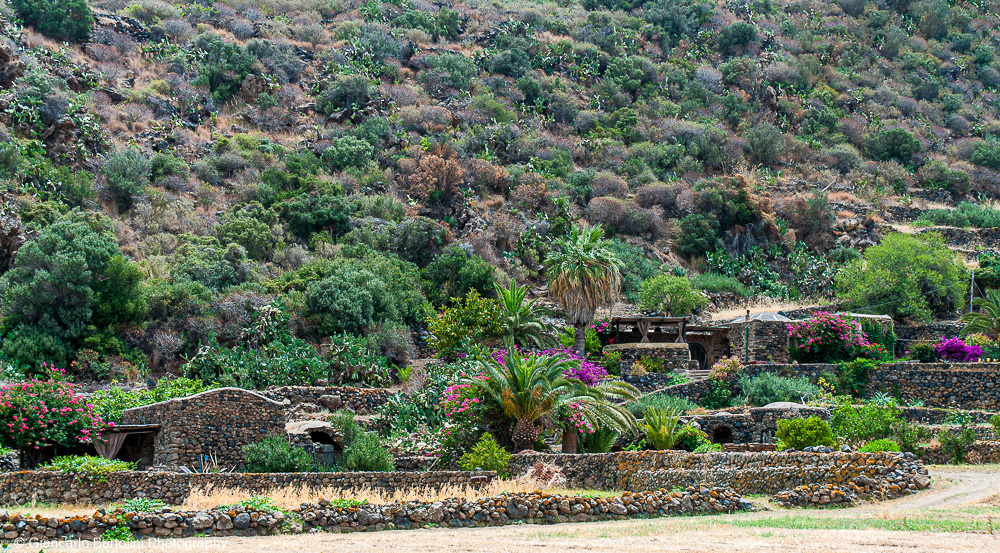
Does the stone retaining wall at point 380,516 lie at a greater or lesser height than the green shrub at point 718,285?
lesser

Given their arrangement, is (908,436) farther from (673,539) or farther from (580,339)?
(580,339)

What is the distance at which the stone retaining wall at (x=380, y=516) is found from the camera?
11734 millimetres

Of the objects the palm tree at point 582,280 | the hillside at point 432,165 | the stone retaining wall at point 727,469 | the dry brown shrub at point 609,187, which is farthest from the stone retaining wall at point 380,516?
the dry brown shrub at point 609,187

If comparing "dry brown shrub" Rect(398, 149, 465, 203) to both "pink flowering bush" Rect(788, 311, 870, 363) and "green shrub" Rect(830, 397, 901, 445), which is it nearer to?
"pink flowering bush" Rect(788, 311, 870, 363)

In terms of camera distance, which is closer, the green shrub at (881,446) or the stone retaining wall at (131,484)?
the stone retaining wall at (131,484)

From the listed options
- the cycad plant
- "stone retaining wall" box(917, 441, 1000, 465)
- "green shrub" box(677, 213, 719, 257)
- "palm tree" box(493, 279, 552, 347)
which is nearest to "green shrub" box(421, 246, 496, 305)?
"palm tree" box(493, 279, 552, 347)

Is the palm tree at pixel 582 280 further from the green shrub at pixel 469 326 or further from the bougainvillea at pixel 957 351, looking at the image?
the bougainvillea at pixel 957 351

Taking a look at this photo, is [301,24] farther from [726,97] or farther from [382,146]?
[726,97]

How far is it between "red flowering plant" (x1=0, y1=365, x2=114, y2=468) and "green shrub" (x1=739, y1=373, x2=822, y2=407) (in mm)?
20889

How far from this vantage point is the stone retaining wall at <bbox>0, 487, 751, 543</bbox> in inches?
462

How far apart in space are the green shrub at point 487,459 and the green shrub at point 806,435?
659 cm

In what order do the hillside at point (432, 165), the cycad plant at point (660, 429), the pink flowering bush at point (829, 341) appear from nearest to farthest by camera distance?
the cycad plant at point (660, 429) → the pink flowering bush at point (829, 341) → the hillside at point (432, 165)

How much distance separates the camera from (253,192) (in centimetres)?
5109

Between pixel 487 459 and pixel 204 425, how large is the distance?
772 cm
